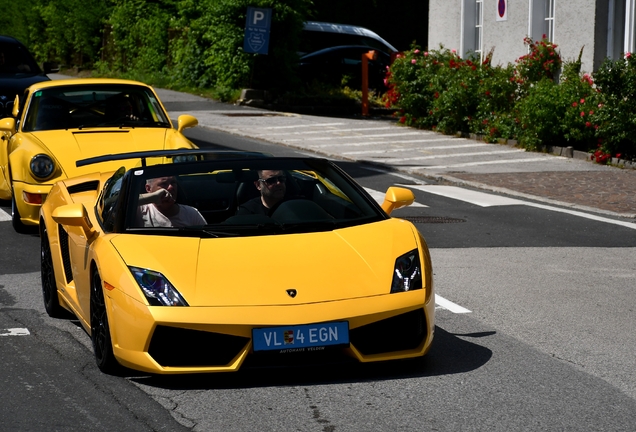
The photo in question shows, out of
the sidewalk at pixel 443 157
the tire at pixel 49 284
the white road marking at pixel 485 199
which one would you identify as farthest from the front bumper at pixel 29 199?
the sidewalk at pixel 443 157

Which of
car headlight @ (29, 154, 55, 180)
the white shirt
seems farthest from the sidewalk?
the white shirt

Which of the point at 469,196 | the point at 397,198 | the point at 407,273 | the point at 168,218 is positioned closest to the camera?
the point at 407,273

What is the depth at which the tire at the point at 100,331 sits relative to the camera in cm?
597

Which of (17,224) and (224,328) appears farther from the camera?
(17,224)

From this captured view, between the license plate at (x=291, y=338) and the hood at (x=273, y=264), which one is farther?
the hood at (x=273, y=264)

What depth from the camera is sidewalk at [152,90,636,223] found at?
15.1m

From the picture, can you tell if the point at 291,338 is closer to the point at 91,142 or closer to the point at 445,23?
the point at 91,142

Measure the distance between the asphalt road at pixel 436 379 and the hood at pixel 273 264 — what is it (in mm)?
481

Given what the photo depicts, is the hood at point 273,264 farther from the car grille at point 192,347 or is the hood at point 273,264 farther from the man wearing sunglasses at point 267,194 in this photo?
the man wearing sunglasses at point 267,194

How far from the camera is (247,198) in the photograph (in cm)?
687

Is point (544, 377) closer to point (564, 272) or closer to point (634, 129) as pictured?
point (564, 272)

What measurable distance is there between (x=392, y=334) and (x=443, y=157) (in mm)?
13904

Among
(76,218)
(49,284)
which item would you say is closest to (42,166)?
(49,284)

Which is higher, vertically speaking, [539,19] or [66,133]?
[539,19]
